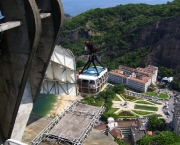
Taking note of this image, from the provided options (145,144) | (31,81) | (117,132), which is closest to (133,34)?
(117,132)

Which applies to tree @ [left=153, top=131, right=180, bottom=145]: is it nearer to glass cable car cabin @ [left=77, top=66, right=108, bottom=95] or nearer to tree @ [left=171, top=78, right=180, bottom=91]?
glass cable car cabin @ [left=77, top=66, right=108, bottom=95]

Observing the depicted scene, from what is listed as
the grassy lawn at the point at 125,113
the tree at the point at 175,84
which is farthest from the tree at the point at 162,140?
the tree at the point at 175,84

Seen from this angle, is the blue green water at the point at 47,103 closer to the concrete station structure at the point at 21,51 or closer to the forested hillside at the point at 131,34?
the concrete station structure at the point at 21,51

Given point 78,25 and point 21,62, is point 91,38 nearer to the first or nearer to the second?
point 78,25

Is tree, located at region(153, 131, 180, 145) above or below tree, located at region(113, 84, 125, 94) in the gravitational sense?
above

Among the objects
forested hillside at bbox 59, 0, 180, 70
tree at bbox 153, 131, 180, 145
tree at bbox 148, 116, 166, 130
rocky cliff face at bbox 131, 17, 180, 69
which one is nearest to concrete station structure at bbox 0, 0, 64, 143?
tree at bbox 153, 131, 180, 145
